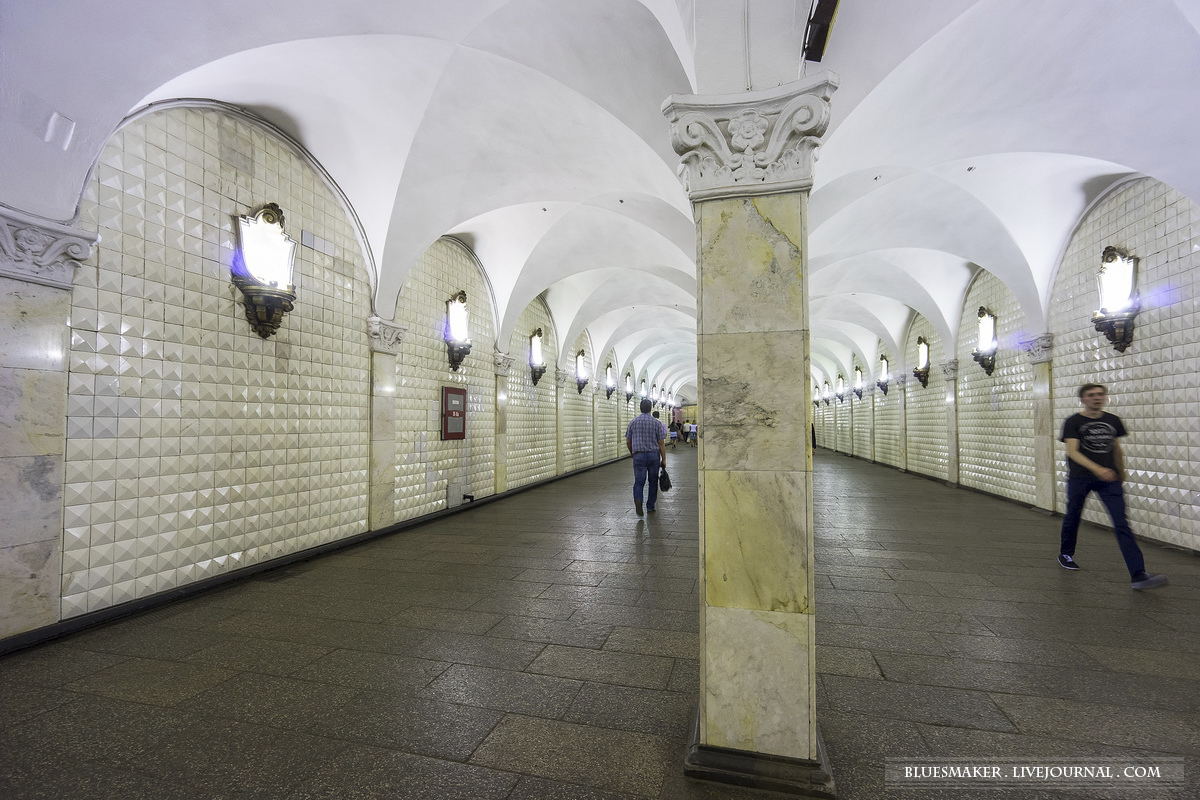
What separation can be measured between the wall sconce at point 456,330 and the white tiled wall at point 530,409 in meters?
1.96

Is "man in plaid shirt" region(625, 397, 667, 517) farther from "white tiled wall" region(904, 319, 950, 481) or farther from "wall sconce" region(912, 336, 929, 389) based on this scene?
"wall sconce" region(912, 336, 929, 389)

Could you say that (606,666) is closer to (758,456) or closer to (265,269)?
(758,456)

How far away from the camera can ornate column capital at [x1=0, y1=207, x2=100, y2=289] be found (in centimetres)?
320

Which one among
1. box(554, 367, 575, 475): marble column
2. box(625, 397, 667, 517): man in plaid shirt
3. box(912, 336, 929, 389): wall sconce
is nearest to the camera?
box(625, 397, 667, 517): man in plaid shirt

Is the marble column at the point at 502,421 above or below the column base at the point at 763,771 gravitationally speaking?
above

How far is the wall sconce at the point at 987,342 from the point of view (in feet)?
30.5

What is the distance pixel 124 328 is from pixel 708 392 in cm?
454

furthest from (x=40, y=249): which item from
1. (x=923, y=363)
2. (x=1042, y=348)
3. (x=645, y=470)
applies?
(x=923, y=363)

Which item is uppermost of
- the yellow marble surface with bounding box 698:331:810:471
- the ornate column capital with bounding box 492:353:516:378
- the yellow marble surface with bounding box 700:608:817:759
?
the ornate column capital with bounding box 492:353:516:378

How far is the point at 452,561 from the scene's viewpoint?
521 cm

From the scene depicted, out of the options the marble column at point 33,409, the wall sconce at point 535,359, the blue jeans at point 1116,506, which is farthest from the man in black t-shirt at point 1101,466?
the wall sconce at point 535,359

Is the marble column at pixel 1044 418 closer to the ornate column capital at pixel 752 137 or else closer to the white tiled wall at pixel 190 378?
the ornate column capital at pixel 752 137

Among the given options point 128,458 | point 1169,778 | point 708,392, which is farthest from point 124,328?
point 1169,778

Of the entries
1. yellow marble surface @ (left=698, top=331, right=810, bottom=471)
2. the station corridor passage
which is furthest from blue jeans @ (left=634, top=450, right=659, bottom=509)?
yellow marble surface @ (left=698, top=331, right=810, bottom=471)
